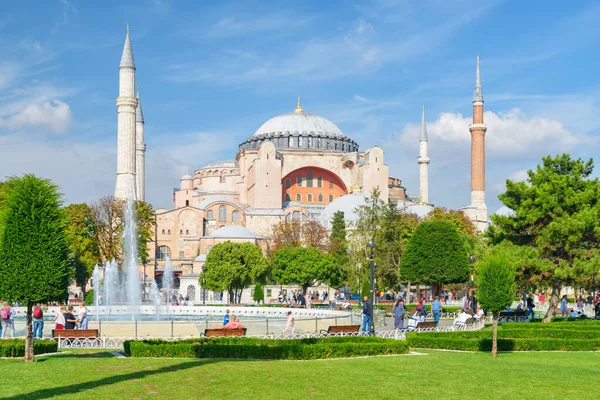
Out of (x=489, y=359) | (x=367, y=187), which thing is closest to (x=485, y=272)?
(x=489, y=359)

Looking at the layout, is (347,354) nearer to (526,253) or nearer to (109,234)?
(526,253)

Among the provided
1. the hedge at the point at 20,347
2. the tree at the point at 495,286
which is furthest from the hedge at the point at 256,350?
the tree at the point at 495,286

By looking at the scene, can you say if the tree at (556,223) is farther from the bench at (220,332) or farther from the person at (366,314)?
the bench at (220,332)

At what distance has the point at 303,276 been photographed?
36.2m

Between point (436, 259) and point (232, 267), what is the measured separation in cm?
1112

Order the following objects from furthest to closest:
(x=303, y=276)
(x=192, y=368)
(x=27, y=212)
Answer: (x=303, y=276)
(x=27, y=212)
(x=192, y=368)

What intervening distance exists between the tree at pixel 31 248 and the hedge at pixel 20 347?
2.46 feet

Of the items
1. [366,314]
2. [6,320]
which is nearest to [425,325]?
[366,314]

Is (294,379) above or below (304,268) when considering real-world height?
below

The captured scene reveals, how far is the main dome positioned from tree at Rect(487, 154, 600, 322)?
46.8m

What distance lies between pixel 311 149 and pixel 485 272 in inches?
2067

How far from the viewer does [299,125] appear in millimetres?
68438

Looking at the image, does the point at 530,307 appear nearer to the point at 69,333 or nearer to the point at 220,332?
the point at 220,332

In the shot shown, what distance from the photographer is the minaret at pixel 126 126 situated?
1859 inches
